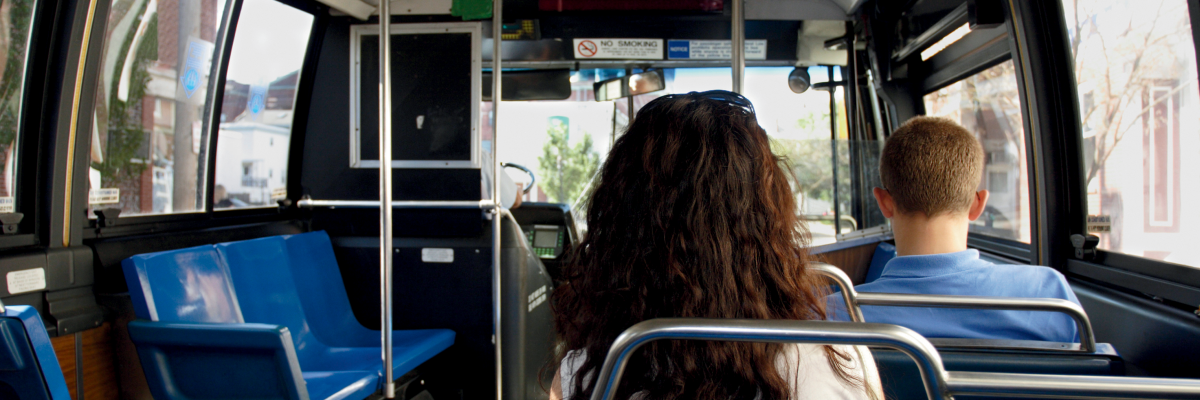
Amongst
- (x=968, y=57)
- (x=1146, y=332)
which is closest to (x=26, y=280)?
(x=1146, y=332)

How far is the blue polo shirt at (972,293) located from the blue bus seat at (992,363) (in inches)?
10.4

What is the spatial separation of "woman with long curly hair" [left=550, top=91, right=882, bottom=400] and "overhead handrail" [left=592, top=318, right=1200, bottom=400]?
12cm

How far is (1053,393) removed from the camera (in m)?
0.73

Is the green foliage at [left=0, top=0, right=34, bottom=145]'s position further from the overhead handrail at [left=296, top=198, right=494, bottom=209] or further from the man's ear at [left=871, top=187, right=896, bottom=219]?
the man's ear at [left=871, top=187, right=896, bottom=219]

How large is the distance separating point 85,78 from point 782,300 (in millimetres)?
2506

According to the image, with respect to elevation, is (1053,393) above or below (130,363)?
above

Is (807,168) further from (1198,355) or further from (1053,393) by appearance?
(1053,393)

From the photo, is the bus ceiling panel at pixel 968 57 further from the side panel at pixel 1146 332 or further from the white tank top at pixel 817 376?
the white tank top at pixel 817 376

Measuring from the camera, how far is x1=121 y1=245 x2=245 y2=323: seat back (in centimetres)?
216

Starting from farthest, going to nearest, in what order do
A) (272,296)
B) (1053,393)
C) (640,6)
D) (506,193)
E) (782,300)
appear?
(640,6) → (506,193) → (272,296) → (782,300) → (1053,393)

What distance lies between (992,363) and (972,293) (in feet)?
1.40

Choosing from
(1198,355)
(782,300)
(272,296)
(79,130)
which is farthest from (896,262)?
(79,130)

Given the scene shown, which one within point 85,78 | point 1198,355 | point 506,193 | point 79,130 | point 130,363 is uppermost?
point 85,78

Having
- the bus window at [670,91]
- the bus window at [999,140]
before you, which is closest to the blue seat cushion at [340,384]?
the bus window at [670,91]
